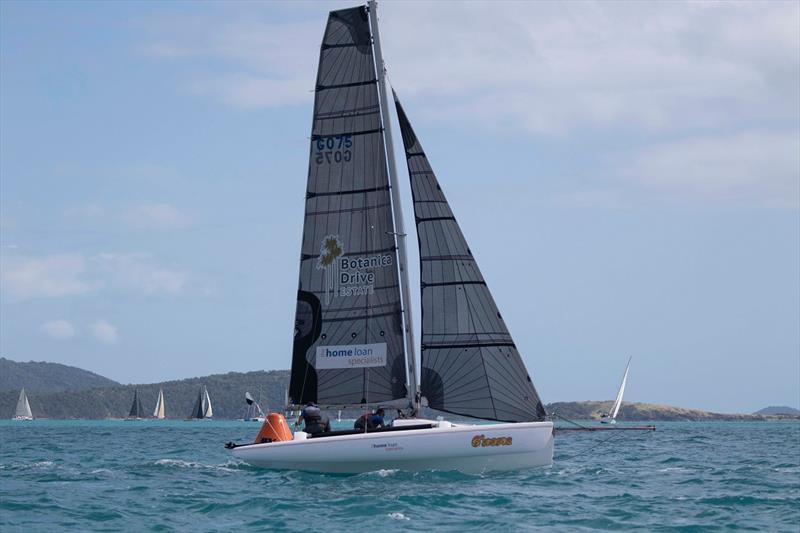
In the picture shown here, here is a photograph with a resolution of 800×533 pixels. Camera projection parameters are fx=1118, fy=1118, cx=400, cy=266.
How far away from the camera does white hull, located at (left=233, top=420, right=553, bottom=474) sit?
2417 cm

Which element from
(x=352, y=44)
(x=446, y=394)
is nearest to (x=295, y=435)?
(x=446, y=394)

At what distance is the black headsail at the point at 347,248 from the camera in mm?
27562

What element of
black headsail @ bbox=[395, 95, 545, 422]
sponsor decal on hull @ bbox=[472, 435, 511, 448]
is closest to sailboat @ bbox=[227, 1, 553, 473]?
black headsail @ bbox=[395, 95, 545, 422]

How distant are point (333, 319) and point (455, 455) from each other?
18.1 ft

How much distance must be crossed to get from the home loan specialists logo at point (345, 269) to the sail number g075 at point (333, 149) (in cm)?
198

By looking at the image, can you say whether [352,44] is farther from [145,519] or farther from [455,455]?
[145,519]

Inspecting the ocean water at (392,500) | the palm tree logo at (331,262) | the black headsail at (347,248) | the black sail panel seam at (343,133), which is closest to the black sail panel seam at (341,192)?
the black headsail at (347,248)

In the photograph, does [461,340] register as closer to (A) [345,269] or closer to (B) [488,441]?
(B) [488,441]

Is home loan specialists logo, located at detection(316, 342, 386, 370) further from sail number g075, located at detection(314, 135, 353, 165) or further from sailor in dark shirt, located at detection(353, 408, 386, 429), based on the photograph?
sail number g075, located at detection(314, 135, 353, 165)

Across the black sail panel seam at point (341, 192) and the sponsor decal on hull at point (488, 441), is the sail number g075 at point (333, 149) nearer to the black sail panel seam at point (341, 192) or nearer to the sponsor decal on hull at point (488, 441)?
the black sail panel seam at point (341, 192)

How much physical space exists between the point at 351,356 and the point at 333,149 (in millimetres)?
5261

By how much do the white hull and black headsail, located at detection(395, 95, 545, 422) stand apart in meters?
1.84

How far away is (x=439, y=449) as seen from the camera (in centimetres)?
2416

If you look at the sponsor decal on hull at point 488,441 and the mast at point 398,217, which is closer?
the sponsor decal on hull at point 488,441
